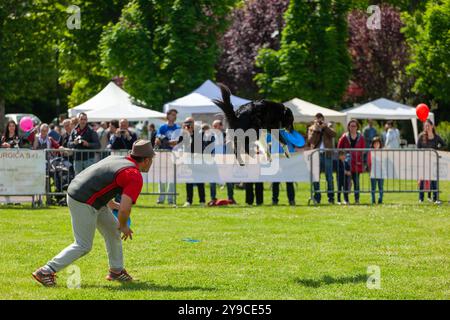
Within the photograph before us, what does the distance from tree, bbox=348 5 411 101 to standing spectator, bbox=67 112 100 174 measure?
27.1 m

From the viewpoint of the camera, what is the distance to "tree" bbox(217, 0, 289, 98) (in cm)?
4475

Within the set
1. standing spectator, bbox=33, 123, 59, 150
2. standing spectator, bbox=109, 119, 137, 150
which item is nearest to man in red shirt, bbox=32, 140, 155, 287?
standing spectator, bbox=109, 119, 137, 150

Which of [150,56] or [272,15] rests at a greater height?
[272,15]

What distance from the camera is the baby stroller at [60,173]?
752 inches

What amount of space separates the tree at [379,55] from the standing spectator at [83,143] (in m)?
27.1

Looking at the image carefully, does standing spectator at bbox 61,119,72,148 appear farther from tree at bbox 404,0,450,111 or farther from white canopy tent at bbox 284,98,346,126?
tree at bbox 404,0,450,111

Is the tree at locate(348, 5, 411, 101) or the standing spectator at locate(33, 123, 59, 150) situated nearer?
the standing spectator at locate(33, 123, 59, 150)

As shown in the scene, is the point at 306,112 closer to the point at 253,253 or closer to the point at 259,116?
the point at 259,116

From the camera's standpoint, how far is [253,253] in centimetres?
1171

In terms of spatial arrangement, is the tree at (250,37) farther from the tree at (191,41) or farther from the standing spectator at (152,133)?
the standing spectator at (152,133)

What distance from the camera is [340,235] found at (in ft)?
44.7
